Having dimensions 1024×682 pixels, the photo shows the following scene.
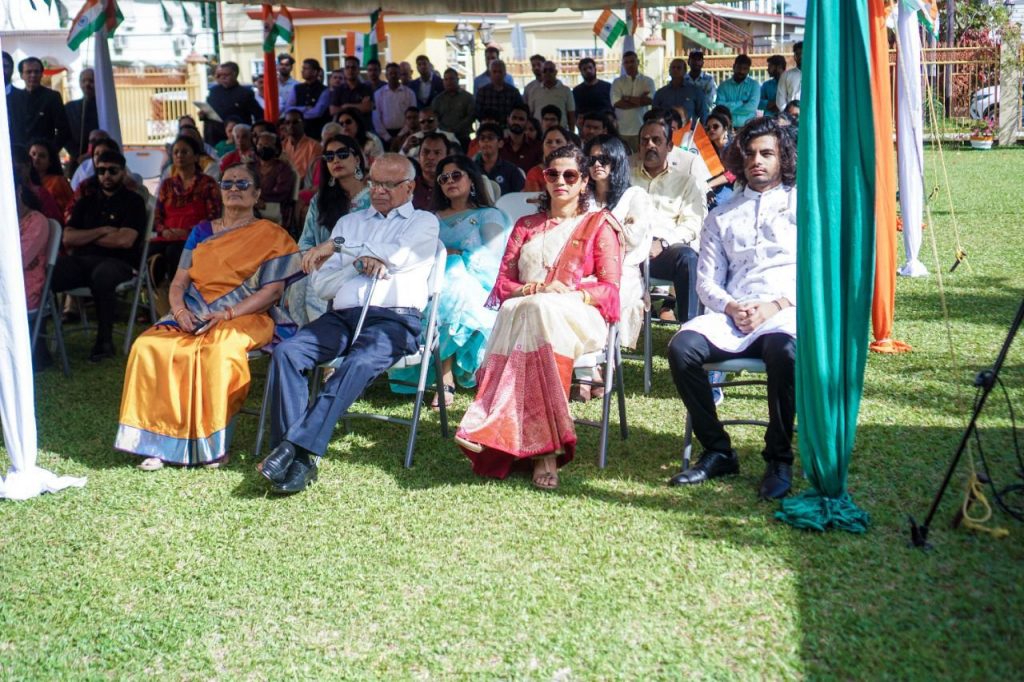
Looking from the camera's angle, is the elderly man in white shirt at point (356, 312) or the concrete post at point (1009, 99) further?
the concrete post at point (1009, 99)

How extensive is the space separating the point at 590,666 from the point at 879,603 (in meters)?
0.95

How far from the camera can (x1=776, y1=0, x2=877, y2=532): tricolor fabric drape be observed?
11.8 feet

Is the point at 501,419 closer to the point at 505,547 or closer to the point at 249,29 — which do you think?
the point at 505,547

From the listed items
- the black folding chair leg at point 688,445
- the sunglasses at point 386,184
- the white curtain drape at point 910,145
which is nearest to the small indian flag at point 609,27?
the white curtain drape at point 910,145

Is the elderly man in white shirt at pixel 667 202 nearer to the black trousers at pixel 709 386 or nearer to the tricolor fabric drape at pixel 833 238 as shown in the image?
the black trousers at pixel 709 386

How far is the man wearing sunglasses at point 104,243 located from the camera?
277 inches

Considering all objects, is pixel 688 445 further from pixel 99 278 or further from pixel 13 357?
pixel 99 278

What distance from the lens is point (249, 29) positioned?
116ft

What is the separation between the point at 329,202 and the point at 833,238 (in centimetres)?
320

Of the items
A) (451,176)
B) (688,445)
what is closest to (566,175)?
(451,176)

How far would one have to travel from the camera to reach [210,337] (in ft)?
16.4

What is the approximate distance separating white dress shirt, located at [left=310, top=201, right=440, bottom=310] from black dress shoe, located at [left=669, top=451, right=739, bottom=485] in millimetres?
1571

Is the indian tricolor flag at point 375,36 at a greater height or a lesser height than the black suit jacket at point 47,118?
greater

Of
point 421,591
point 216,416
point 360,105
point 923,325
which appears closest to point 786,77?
point 360,105
